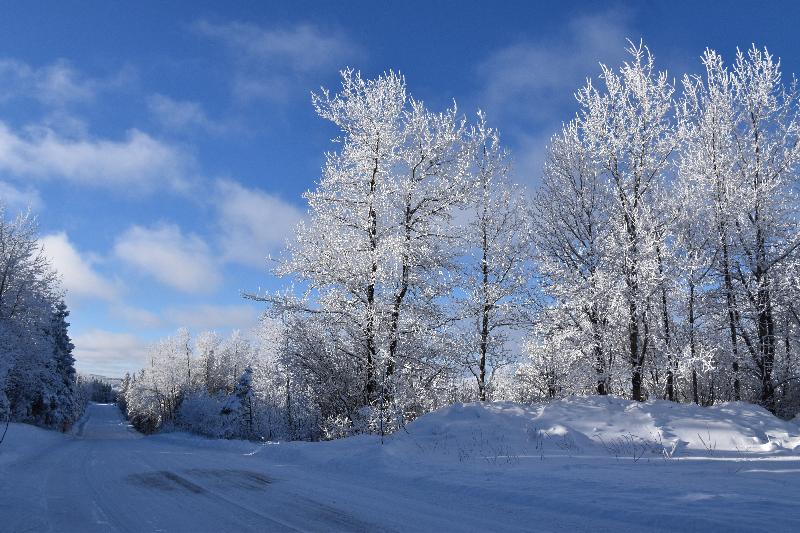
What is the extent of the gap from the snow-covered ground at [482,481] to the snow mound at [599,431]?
4 cm

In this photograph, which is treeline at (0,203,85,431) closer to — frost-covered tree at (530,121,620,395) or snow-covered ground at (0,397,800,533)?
snow-covered ground at (0,397,800,533)

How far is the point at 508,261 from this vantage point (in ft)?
53.5

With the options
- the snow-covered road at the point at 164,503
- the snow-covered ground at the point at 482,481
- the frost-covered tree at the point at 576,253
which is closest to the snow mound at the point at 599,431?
the snow-covered ground at the point at 482,481

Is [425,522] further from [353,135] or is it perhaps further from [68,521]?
[353,135]

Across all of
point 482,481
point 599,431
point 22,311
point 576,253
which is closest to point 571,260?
point 576,253

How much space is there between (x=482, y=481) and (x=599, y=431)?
215 inches

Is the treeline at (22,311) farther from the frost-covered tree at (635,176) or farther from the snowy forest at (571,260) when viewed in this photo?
the frost-covered tree at (635,176)

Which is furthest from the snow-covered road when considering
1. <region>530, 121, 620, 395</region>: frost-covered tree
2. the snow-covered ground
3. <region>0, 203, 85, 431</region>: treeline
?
<region>0, 203, 85, 431</region>: treeline

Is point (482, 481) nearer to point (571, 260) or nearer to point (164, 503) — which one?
point (164, 503)

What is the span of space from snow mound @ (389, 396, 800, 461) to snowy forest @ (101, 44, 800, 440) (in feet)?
6.28

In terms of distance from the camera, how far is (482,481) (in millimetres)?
6031

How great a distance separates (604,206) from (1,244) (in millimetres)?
38096

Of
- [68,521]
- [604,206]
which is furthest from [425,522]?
[604,206]

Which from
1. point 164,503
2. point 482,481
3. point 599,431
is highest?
point 599,431
